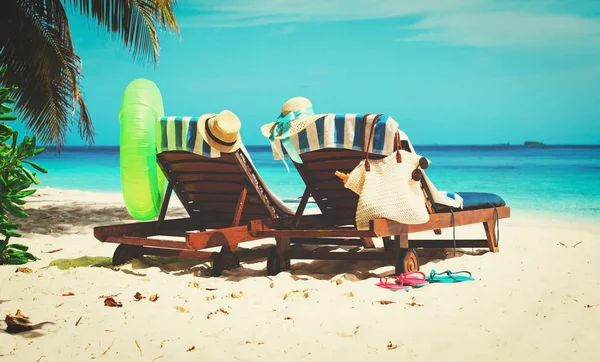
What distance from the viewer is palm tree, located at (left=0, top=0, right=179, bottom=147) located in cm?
928

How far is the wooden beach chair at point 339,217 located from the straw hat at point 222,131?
16.7 inches

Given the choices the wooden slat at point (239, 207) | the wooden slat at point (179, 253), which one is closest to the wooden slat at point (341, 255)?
the wooden slat at point (239, 207)

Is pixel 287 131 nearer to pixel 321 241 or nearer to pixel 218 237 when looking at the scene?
pixel 218 237

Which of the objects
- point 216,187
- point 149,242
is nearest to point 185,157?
point 216,187

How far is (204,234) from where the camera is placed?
4.99 meters

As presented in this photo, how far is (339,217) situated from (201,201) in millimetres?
1187

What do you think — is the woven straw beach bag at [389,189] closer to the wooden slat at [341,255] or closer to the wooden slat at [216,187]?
the wooden slat at [341,255]

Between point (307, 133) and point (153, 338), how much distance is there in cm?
204

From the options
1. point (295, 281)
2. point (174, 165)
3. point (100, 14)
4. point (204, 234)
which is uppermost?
point (100, 14)

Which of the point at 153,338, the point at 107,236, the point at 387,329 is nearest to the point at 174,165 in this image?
the point at 107,236

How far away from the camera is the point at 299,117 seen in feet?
17.4

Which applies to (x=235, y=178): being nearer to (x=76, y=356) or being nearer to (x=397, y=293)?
(x=397, y=293)

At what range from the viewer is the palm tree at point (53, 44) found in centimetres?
928

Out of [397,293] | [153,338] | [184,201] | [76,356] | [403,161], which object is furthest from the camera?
[184,201]
